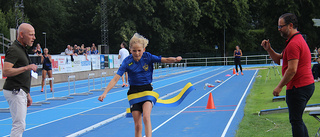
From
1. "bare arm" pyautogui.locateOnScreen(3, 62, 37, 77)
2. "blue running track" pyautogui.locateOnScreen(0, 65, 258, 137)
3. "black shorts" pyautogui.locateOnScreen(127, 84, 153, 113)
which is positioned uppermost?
"bare arm" pyautogui.locateOnScreen(3, 62, 37, 77)

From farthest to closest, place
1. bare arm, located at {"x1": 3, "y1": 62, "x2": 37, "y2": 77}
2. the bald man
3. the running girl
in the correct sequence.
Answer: the running girl
the bald man
bare arm, located at {"x1": 3, "y1": 62, "x2": 37, "y2": 77}

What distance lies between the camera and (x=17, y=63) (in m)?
5.06

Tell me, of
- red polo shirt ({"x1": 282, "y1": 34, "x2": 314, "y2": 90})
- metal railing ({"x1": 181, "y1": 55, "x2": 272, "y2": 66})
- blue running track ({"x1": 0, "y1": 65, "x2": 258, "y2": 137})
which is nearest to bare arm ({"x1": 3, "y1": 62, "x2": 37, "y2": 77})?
blue running track ({"x1": 0, "y1": 65, "x2": 258, "y2": 137})

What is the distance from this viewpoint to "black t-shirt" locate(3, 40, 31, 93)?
5008 mm

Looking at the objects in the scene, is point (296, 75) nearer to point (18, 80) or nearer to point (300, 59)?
point (300, 59)

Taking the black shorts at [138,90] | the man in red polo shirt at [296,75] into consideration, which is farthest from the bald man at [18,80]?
Answer: the man in red polo shirt at [296,75]

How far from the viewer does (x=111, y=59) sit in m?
28.4

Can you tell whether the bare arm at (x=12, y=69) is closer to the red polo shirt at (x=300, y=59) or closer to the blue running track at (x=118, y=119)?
the blue running track at (x=118, y=119)

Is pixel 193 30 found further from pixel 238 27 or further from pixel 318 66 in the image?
pixel 318 66

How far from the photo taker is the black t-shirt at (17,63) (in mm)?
5008

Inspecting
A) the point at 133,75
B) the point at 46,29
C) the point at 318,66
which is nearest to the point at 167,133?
the point at 133,75

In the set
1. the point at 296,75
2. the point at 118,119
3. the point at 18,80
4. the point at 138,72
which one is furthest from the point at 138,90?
Answer: the point at 118,119

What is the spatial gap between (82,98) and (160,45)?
33.4 metres

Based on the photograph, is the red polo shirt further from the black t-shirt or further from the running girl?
the black t-shirt
